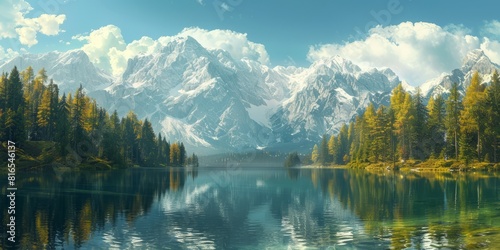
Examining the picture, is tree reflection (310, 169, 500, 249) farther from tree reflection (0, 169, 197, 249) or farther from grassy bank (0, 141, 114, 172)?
grassy bank (0, 141, 114, 172)

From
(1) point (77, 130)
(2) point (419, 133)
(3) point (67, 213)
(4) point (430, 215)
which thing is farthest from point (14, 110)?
(2) point (419, 133)

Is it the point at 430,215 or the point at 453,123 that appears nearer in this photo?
the point at 430,215

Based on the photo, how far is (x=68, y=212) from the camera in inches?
1457

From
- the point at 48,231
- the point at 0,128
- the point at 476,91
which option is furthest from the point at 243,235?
the point at 476,91

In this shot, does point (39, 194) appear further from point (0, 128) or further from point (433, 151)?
point (433, 151)

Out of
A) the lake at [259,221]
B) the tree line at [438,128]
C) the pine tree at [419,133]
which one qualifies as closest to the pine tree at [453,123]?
the tree line at [438,128]

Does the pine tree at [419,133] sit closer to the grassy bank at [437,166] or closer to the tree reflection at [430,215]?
the grassy bank at [437,166]

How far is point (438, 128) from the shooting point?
385 feet

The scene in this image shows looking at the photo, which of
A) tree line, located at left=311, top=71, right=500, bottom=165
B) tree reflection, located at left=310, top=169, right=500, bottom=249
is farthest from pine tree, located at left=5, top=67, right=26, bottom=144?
tree line, located at left=311, top=71, right=500, bottom=165

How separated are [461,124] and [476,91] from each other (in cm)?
1099

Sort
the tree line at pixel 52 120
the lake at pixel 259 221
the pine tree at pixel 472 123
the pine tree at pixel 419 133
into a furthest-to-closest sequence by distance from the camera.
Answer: the pine tree at pixel 419 133, the tree line at pixel 52 120, the pine tree at pixel 472 123, the lake at pixel 259 221

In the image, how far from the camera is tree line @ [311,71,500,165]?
98.4 metres

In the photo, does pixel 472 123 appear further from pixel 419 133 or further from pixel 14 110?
pixel 14 110

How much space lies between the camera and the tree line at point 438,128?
98375mm
